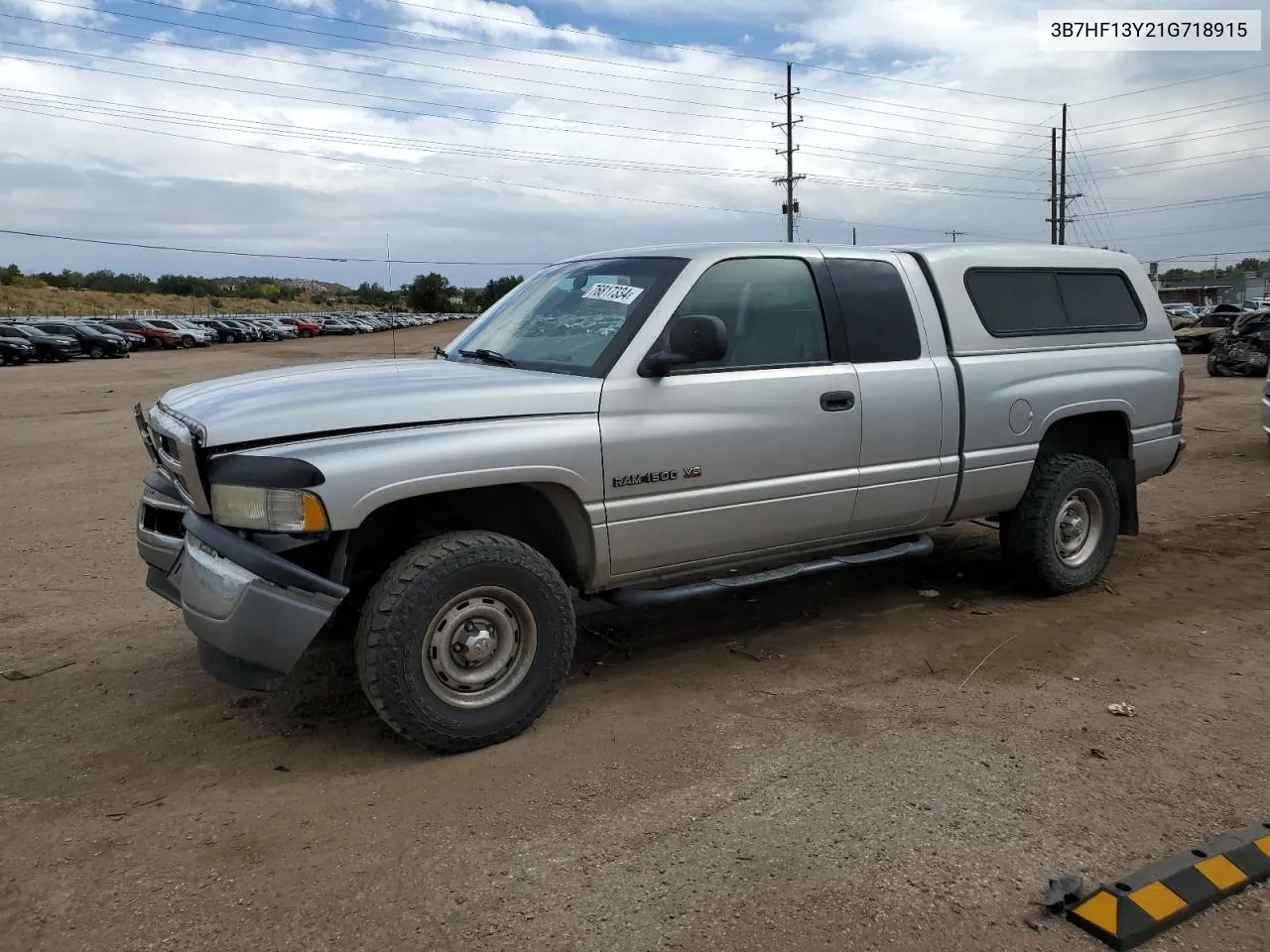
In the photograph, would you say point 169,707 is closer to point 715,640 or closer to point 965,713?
point 715,640

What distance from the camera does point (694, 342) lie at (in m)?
3.89

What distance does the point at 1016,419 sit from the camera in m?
5.28

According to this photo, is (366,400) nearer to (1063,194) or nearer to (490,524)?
(490,524)

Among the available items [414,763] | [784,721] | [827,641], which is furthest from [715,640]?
[414,763]

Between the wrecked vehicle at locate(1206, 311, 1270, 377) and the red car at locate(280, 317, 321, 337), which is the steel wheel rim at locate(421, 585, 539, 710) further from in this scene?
the red car at locate(280, 317, 321, 337)

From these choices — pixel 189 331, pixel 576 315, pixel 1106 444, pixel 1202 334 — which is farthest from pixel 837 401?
pixel 189 331

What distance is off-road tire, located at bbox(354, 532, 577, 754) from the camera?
3.52m

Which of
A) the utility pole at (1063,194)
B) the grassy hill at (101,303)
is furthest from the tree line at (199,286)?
the utility pole at (1063,194)

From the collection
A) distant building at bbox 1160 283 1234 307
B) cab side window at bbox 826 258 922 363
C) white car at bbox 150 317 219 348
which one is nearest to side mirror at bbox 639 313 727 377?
cab side window at bbox 826 258 922 363

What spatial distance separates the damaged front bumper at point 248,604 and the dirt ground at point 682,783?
46 centimetres

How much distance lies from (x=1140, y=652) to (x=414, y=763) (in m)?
3.43

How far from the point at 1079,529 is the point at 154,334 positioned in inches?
2027

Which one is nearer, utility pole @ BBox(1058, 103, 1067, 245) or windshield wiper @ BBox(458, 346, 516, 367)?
windshield wiper @ BBox(458, 346, 516, 367)

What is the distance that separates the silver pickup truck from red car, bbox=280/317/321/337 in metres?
65.1
